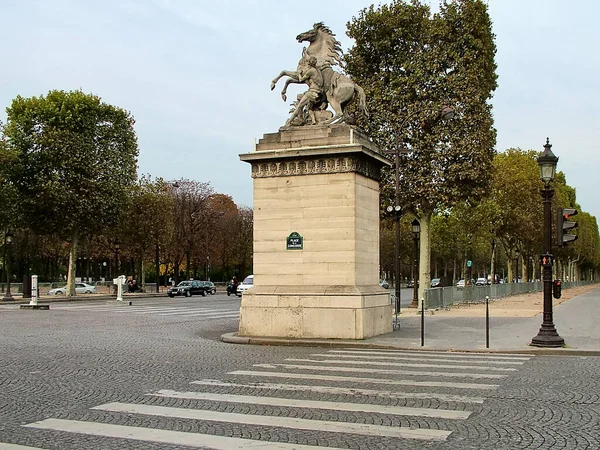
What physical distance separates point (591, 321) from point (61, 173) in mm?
37683

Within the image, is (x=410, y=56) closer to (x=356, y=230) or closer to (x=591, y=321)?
(x=591, y=321)

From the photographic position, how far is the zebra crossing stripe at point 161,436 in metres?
6.94

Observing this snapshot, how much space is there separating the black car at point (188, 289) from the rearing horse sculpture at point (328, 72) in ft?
137

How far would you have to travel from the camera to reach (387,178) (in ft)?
113

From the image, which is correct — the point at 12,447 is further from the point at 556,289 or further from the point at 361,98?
the point at 556,289

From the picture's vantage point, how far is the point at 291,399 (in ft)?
31.1

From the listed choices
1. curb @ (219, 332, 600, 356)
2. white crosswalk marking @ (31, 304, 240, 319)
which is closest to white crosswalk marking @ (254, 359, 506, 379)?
curb @ (219, 332, 600, 356)

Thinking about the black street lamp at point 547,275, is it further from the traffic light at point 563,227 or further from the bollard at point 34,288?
the bollard at point 34,288

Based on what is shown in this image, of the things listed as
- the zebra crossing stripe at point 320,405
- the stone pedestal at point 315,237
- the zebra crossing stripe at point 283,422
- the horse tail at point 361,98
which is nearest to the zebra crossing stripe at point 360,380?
the zebra crossing stripe at point 320,405

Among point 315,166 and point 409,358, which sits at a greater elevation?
point 315,166

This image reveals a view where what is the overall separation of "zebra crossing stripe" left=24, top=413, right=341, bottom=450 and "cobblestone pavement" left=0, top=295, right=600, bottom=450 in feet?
0.04

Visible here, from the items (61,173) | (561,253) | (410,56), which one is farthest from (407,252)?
(410,56)

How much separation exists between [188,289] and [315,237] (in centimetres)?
4392

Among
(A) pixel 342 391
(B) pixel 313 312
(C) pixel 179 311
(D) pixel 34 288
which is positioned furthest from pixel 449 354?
(D) pixel 34 288
